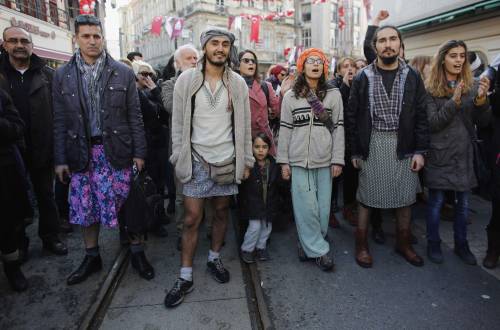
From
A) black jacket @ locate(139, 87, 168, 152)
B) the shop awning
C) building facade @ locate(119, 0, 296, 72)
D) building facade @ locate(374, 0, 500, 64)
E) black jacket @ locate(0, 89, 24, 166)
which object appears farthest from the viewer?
building facade @ locate(119, 0, 296, 72)

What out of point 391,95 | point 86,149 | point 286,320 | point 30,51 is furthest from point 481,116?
point 30,51

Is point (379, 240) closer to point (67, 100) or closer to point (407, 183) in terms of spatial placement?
point (407, 183)

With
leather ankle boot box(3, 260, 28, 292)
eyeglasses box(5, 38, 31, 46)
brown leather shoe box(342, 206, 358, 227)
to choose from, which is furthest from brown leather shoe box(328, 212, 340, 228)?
eyeglasses box(5, 38, 31, 46)

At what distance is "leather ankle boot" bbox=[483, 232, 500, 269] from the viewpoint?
342cm

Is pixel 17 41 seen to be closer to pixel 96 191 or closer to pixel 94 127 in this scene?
pixel 94 127

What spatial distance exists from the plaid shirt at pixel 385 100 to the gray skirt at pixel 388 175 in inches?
3.7

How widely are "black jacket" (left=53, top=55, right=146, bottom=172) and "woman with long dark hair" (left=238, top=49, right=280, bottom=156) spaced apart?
139cm

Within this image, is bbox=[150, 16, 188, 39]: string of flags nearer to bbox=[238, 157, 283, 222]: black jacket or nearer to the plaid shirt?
bbox=[238, 157, 283, 222]: black jacket

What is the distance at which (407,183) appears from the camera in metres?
3.43

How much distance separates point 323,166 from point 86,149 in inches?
86.4

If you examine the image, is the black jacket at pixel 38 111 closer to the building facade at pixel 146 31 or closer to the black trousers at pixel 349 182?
the black trousers at pixel 349 182

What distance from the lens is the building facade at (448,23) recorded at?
26.2ft

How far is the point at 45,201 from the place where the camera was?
153 inches

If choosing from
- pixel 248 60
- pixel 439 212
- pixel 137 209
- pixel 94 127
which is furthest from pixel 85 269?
pixel 439 212
